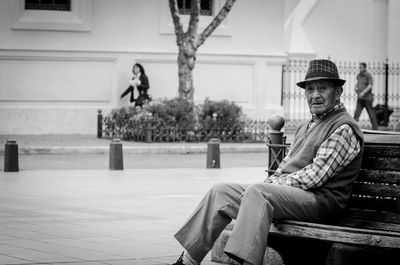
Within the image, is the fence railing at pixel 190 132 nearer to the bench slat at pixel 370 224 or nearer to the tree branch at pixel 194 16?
the tree branch at pixel 194 16

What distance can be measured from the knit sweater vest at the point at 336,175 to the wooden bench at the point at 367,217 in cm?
17

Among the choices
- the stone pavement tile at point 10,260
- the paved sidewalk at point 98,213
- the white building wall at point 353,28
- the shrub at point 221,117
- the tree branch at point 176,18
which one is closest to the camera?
the stone pavement tile at point 10,260

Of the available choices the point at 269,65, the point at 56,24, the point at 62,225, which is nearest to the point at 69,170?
the point at 62,225

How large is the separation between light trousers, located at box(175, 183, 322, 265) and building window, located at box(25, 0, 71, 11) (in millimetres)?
23197

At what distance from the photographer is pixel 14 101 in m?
30.0

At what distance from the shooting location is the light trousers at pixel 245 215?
704 cm

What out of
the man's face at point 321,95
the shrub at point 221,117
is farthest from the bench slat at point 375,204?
the shrub at point 221,117

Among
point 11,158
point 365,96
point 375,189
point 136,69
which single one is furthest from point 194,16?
point 375,189

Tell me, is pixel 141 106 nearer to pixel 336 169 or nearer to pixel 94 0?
pixel 94 0

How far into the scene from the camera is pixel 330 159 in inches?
291

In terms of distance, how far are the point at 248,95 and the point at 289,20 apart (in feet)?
20.9

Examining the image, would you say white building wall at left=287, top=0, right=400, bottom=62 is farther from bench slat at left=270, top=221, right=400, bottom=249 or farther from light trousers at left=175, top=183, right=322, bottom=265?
bench slat at left=270, top=221, right=400, bottom=249

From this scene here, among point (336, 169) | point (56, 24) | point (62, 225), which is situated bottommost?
point (62, 225)

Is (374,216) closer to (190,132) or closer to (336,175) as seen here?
(336,175)
